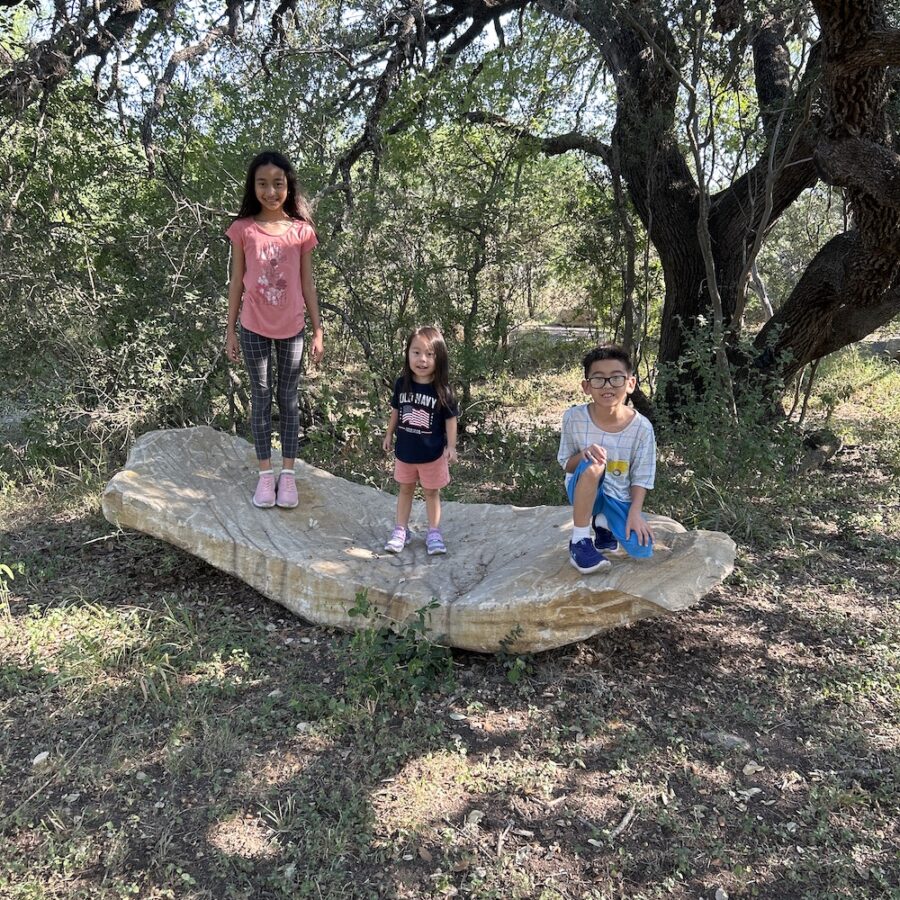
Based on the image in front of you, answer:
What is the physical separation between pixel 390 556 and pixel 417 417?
809 mm

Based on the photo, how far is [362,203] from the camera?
5699 millimetres

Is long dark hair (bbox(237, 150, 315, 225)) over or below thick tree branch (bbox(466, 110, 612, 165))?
below

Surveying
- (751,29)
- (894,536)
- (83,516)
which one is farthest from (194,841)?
(751,29)

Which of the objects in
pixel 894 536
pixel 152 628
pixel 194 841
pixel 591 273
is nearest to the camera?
pixel 194 841

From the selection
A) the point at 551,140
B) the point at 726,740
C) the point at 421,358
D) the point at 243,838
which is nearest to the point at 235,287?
the point at 421,358

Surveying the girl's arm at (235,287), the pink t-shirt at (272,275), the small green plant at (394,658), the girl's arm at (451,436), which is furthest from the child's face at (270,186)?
the small green plant at (394,658)

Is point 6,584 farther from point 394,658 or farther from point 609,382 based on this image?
point 609,382

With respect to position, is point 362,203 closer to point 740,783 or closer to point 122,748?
point 122,748

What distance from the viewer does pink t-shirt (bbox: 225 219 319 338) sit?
3.73 metres

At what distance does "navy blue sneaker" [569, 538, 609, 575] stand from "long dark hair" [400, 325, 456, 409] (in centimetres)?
102

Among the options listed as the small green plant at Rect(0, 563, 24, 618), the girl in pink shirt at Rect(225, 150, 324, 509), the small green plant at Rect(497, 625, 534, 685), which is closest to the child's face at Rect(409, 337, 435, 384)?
the girl in pink shirt at Rect(225, 150, 324, 509)

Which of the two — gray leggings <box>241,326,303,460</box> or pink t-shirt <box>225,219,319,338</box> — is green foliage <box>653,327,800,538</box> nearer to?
gray leggings <box>241,326,303,460</box>

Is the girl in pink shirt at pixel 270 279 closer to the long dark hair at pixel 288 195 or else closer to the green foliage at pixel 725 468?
the long dark hair at pixel 288 195

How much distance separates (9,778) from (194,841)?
0.80 metres
